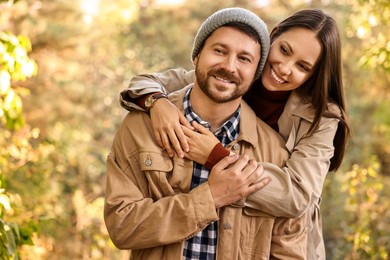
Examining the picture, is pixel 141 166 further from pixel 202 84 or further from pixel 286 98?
pixel 286 98

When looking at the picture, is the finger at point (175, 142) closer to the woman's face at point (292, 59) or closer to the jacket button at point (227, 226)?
the jacket button at point (227, 226)

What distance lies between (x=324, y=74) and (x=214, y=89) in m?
0.55

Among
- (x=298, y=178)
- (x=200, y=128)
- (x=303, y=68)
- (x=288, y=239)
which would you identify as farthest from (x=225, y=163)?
(x=303, y=68)

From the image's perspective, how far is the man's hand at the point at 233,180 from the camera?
7.87 feet

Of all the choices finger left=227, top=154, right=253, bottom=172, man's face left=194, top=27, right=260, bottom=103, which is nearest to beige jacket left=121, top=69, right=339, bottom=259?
finger left=227, top=154, right=253, bottom=172

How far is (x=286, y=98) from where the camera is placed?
9.50 ft

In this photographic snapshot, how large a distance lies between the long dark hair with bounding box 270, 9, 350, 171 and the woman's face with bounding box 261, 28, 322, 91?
0.03m

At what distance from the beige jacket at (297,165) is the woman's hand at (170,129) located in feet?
0.49

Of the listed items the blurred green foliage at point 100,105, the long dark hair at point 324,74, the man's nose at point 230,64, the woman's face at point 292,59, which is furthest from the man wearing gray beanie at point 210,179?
the blurred green foliage at point 100,105

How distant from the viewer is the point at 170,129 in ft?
8.18

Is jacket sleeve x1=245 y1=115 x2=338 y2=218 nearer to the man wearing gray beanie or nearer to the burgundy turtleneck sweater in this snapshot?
the man wearing gray beanie

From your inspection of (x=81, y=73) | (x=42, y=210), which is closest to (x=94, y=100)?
(x=81, y=73)

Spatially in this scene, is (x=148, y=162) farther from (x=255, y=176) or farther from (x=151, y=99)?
(x=255, y=176)

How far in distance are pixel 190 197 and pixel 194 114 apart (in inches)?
15.6
